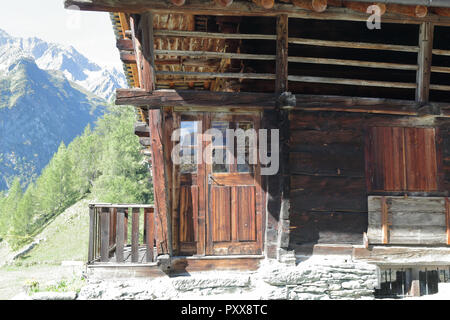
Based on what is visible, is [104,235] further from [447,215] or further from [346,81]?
[447,215]

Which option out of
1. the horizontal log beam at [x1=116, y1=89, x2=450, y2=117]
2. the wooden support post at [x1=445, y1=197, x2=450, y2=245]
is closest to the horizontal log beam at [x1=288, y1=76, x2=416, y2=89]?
the horizontal log beam at [x1=116, y1=89, x2=450, y2=117]

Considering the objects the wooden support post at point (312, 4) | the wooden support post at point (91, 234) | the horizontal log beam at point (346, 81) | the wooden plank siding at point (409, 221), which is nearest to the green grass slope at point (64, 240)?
the wooden support post at point (91, 234)

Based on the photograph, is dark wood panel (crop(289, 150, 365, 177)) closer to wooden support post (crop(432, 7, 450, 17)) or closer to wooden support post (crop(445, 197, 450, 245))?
wooden support post (crop(445, 197, 450, 245))

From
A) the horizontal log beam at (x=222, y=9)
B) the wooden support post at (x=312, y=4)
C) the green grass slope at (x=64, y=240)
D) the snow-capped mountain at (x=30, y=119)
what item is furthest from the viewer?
the snow-capped mountain at (x=30, y=119)

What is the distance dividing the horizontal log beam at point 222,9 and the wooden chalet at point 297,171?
34 millimetres

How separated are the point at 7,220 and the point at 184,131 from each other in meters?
45.0

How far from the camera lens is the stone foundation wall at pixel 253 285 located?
19.3 feet

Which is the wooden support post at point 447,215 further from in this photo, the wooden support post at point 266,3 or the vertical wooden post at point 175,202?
the vertical wooden post at point 175,202

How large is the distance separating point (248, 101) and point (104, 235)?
11.3 ft

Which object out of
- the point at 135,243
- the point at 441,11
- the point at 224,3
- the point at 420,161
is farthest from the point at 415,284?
the point at 224,3

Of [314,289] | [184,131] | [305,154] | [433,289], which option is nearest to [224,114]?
[184,131]

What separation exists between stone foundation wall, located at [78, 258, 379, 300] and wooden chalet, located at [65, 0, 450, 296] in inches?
8.1

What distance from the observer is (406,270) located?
7953 millimetres

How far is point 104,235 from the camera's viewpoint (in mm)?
6488
